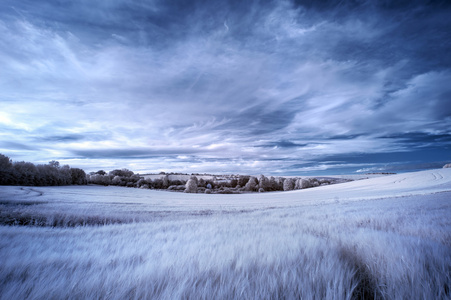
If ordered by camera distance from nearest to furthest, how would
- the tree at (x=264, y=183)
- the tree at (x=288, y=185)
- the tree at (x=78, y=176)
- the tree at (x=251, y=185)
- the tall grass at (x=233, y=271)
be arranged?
the tall grass at (x=233, y=271)
the tree at (x=78, y=176)
the tree at (x=251, y=185)
the tree at (x=264, y=183)
the tree at (x=288, y=185)

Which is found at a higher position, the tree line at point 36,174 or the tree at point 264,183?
the tree line at point 36,174

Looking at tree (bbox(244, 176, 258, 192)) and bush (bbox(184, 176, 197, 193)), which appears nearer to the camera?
bush (bbox(184, 176, 197, 193))

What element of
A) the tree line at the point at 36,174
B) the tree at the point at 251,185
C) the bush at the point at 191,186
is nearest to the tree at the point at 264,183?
the tree at the point at 251,185

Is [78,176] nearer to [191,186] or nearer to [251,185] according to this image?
[191,186]

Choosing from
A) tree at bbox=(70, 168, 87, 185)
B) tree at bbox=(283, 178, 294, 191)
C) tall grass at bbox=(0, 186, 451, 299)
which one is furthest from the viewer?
tree at bbox=(283, 178, 294, 191)

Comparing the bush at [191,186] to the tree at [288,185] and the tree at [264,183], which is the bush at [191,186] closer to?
the tree at [264,183]

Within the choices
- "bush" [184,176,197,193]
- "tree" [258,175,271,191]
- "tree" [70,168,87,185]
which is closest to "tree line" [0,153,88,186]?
"tree" [70,168,87,185]

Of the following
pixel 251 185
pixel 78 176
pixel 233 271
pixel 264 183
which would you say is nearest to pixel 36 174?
pixel 78 176

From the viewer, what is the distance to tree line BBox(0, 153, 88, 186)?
111 feet

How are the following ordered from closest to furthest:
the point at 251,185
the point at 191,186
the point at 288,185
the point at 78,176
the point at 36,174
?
the point at 36,174
the point at 78,176
the point at 191,186
the point at 251,185
the point at 288,185

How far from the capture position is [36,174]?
38.2m

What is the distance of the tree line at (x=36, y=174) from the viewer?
3388 centimetres

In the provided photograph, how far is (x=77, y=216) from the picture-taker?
6.81 metres

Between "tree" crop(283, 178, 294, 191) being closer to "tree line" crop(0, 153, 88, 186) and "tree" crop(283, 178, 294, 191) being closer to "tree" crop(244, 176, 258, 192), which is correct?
"tree" crop(244, 176, 258, 192)
